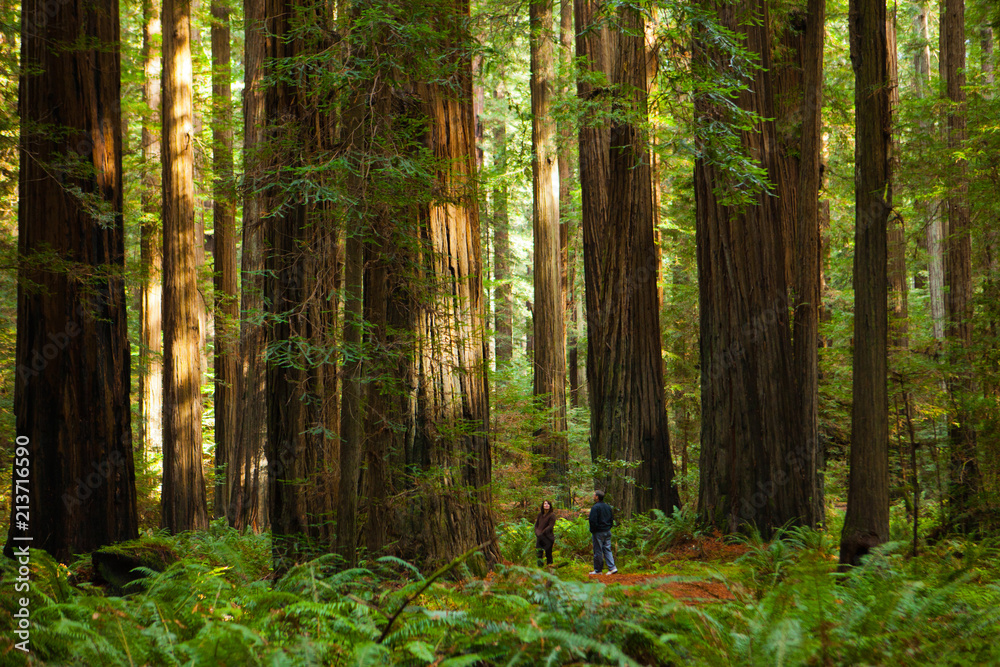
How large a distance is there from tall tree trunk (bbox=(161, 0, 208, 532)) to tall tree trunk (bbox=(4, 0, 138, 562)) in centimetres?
532

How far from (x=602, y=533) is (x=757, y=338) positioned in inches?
137

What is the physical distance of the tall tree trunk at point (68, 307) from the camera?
668cm

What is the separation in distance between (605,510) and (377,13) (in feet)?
21.5

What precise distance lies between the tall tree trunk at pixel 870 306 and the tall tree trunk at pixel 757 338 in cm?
212

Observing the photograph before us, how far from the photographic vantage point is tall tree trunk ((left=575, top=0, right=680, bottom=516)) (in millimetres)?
11422

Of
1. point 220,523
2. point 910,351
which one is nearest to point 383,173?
point 910,351

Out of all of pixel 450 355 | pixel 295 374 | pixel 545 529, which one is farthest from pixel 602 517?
pixel 295 374

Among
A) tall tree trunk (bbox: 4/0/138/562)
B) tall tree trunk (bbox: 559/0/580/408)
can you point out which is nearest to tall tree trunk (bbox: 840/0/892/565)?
tall tree trunk (bbox: 4/0/138/562)

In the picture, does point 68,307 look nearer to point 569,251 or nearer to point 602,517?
point 602,517

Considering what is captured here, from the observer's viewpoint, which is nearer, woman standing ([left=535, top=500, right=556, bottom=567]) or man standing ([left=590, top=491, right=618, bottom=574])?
man standing ([left=590, top=491, right=618, bottom=574])

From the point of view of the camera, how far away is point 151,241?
1647 cm
